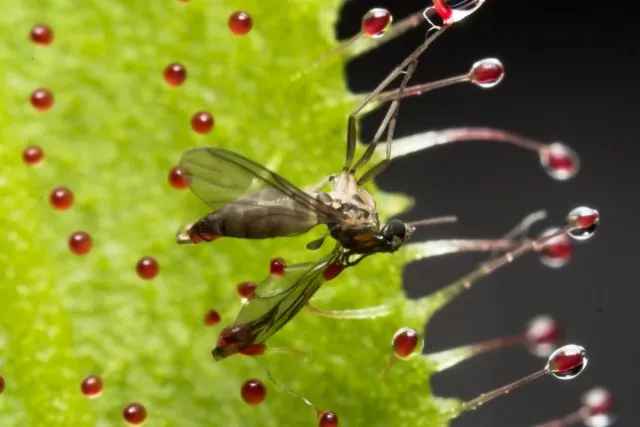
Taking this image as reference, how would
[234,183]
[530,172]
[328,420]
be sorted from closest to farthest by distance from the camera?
[234,183], [328,420], [530,172]

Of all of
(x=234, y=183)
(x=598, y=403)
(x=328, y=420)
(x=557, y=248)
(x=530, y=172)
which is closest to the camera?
(x=234, y=183)

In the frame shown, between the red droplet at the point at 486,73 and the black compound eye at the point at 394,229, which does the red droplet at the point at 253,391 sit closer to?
the black compound eye at the point at 394,229

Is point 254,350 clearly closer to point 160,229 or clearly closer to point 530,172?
point 160,229

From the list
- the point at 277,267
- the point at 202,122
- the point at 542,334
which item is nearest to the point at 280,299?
the point at 277,267

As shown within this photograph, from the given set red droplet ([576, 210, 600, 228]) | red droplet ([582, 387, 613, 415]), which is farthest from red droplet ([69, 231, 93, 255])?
red droplet ([582, 387, 613, 415])

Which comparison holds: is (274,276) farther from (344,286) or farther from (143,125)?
(143,125)

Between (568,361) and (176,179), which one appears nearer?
(568,361)

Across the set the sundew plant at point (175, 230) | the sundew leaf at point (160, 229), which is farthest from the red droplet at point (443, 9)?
the sundew leaf at point (160, 229)
